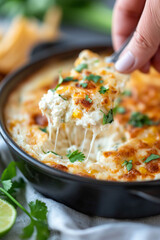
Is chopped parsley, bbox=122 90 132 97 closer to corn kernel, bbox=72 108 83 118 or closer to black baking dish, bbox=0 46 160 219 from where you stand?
corn kernel, bbox=72 108 83 118

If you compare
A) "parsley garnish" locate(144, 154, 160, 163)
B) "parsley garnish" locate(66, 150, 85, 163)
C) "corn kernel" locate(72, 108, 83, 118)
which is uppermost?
"corn kernel" locate(72, 108, 83, 118)

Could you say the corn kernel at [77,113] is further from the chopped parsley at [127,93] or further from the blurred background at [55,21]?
the blurred background at [55,21]

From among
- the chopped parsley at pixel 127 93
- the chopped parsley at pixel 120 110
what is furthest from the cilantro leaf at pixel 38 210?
the chopped parsley at pixel 127 93

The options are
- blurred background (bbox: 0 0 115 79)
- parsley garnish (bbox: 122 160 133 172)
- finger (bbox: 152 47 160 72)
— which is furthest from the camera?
blurred background (bbox: 0 0 115 79)

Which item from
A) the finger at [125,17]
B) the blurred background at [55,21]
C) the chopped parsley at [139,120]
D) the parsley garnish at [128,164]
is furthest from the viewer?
the blurred background at [55,21]

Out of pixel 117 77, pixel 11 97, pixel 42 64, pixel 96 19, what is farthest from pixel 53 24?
pixel 117 77

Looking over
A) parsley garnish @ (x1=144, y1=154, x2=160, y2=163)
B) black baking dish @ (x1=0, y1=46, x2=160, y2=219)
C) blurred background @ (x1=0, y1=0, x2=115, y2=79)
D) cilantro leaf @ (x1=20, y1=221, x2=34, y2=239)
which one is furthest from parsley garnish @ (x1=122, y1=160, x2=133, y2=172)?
blurred background @ (x1=0, y1=0, x2=115, y2=79)
